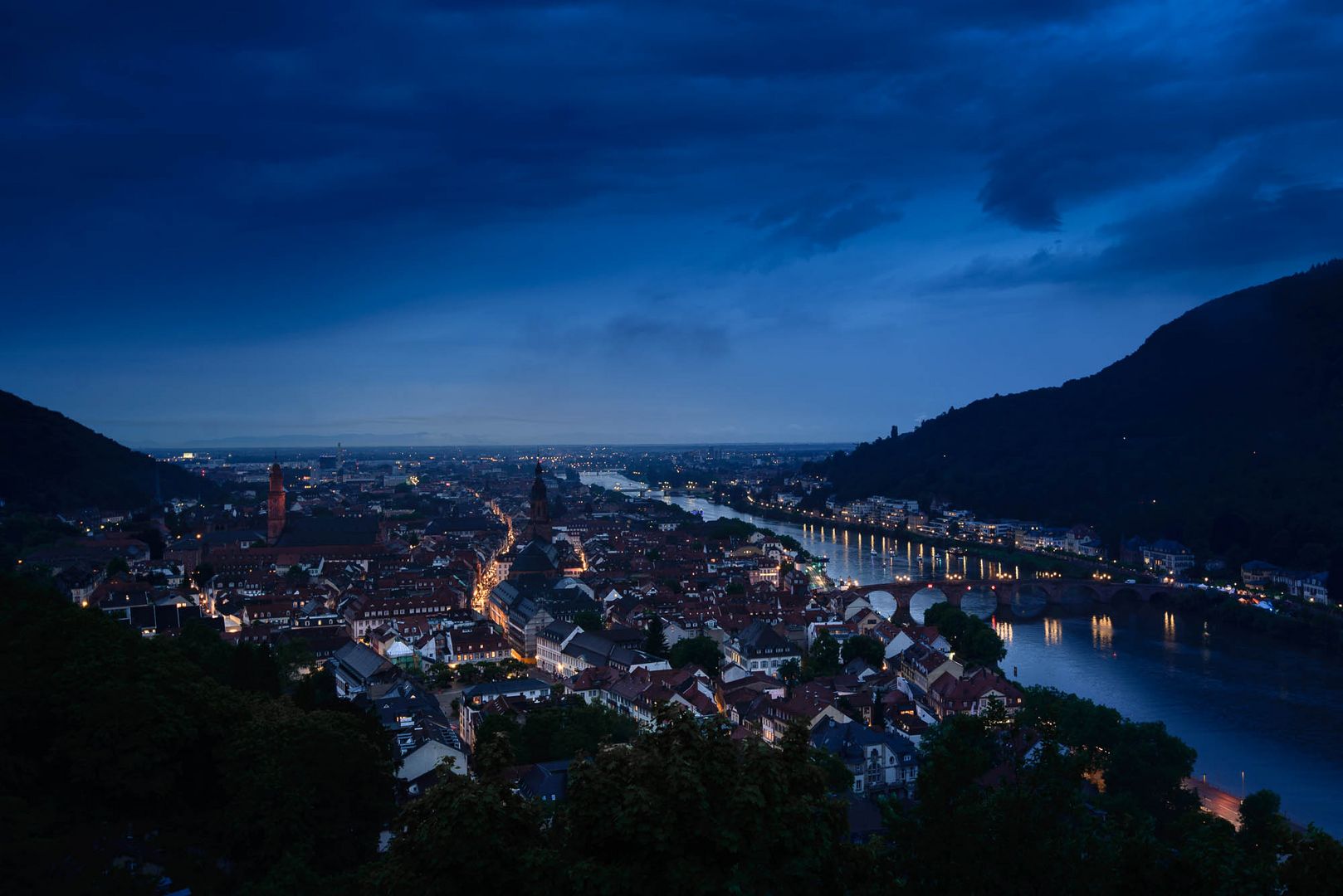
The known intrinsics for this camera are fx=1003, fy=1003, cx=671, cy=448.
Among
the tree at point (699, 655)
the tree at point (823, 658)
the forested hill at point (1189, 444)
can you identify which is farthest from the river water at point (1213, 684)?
the forested hill at point (1189, 444)

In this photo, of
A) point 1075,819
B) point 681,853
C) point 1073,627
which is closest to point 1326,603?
point 1073,627

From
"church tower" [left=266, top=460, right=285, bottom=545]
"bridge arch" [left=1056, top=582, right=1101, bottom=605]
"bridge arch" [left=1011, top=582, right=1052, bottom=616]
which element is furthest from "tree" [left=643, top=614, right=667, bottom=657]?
"church tower" [left=266, top=460, right=285, bottom=545]

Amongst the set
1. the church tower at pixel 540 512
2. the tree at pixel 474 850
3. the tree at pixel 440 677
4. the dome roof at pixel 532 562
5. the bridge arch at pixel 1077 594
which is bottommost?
the bridge arch at pixel 1077 594

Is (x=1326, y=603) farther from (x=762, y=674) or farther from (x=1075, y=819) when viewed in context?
(x=1075, y=819)

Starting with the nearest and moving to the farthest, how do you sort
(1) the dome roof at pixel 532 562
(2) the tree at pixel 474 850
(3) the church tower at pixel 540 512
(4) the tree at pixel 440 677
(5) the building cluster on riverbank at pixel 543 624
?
(2) the tree at pixel 474 850 < (5) the building cluster on riverbank at pixel 543 624 < (4) the tree at pixel 440 677 < (1) the dome roof at pixel 532 562 < (3) the church tower at pixel 540 512

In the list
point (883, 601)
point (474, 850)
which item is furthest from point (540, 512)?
point (474, 850)

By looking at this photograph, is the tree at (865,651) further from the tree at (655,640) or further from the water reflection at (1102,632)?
the water reflection at (1102,632)

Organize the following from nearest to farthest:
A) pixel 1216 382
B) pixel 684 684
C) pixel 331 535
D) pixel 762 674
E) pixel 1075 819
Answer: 1. pixel 1075 819
2. pixel 684 684
3. pixel 762 674
4. pixel 331 535
5. pixel 1216 382
